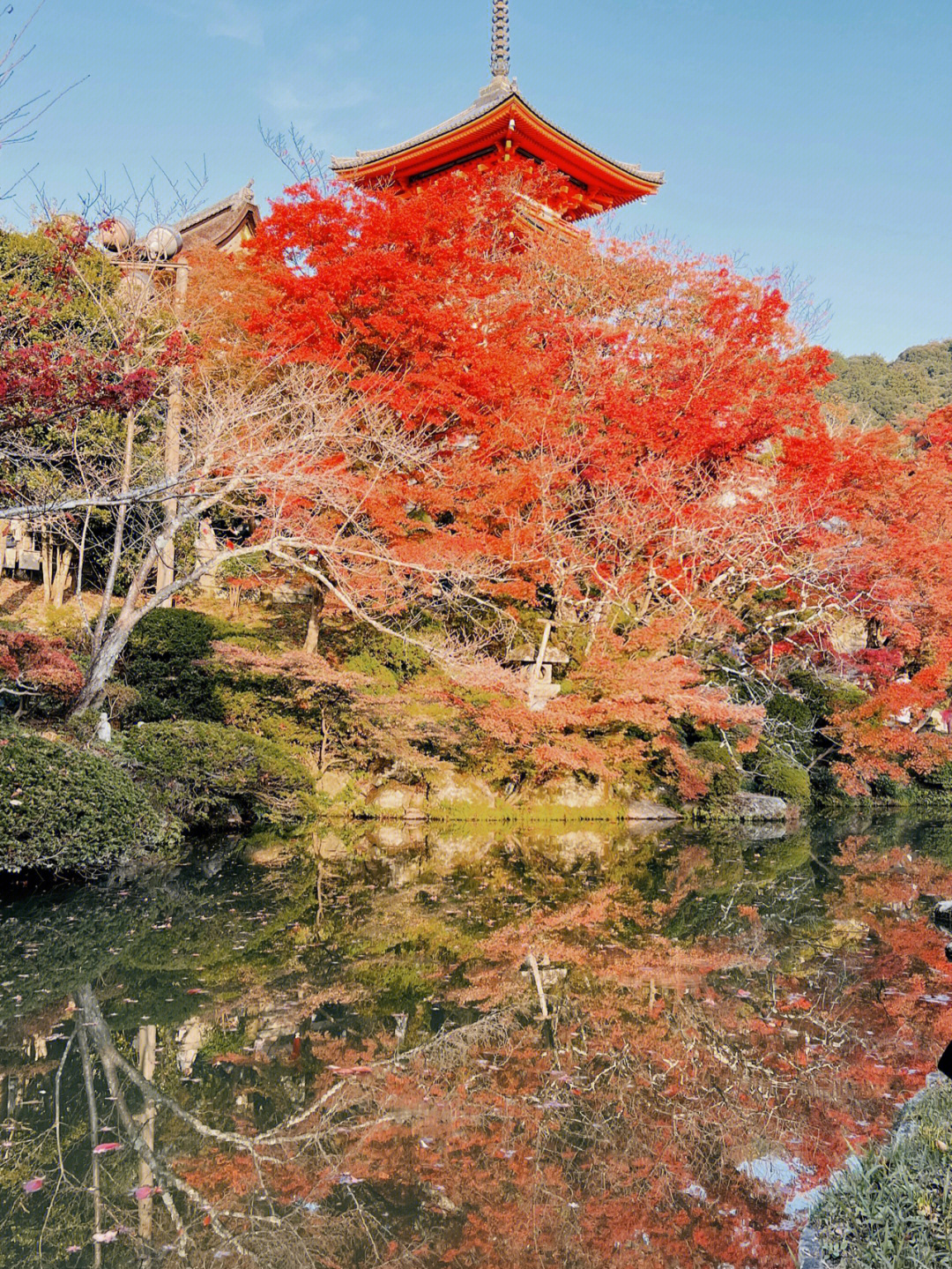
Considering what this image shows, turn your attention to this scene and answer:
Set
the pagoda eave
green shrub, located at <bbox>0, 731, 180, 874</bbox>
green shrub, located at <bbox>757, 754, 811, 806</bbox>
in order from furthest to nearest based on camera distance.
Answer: the pagoda eave, green shrub, located at <bbox>757, 754, 811, 806</bbox>, green shrub, located at <bbox>0, 731, 180, 874</bbox>

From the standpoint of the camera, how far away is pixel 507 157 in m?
19.4

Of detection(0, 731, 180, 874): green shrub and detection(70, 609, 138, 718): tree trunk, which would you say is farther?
detection(70, 609, 138, 718): tree trunk

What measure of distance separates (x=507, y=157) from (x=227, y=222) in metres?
6.98

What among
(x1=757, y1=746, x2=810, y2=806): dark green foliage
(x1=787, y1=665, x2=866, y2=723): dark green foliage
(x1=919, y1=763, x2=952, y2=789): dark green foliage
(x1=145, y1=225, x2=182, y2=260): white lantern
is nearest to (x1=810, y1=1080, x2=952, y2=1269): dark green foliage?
(x1=145, y1=225, x2=182, y2=260): white lantern

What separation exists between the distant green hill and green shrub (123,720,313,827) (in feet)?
A: 103

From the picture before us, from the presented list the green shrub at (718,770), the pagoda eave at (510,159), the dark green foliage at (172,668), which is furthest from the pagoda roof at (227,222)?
the green shrub at (718,770)

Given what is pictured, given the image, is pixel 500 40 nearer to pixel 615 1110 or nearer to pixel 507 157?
pixel 507 157

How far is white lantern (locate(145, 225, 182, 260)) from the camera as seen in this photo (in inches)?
398

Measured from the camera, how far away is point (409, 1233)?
3.09 m

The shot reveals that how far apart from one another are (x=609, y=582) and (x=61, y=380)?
304 inches

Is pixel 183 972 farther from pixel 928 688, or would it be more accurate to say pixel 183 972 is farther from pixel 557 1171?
pixel 928 688

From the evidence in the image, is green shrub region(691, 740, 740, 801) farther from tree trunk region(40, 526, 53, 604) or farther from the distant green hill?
the distant green hill

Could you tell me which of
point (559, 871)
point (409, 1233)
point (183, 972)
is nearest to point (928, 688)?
point (559, 871)

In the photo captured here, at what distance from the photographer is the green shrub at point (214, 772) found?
9336 mm
